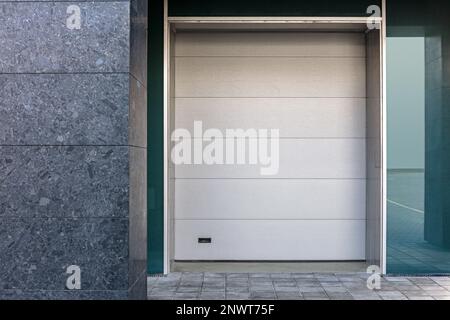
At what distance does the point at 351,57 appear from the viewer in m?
7.65

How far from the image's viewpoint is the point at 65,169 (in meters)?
4.43

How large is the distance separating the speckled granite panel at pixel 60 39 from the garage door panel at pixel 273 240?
11.8 feet

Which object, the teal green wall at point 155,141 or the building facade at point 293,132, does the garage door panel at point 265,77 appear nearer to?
the building facade at point 293,132

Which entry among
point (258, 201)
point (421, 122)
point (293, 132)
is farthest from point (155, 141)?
point (421, 122)

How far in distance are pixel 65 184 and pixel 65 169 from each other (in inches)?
4.6

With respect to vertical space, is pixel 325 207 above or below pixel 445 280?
above

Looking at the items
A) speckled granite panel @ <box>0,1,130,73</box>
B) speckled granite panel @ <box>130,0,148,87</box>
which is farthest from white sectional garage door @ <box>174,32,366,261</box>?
speckled granite panel @ <box>0,1,130,73</box>

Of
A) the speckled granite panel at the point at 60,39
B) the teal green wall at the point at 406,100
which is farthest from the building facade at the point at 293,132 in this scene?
the speckled granite panel at the point at 60,39

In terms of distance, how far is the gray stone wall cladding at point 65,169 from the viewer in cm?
443

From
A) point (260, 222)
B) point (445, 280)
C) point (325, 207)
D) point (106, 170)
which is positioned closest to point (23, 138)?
point (106, 170)

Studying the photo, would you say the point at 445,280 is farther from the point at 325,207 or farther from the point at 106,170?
the point at 106,170

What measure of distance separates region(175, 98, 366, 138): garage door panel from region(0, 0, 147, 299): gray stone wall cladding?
10.5 ft

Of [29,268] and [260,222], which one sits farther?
[260,222]

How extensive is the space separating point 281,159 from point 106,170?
365 cm
